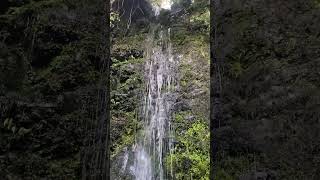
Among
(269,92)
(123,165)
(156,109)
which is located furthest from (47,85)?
(269,92)

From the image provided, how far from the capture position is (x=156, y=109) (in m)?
4.09

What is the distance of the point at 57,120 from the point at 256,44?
6.06ft

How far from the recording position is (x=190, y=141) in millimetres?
3834

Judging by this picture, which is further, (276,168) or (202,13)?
(202,13)

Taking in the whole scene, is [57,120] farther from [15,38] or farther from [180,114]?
[180,114]

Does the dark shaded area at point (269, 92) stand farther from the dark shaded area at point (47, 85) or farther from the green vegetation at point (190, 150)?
the dark shaded area at point (47, 85)

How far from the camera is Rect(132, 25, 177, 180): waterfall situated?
3807 millimetres

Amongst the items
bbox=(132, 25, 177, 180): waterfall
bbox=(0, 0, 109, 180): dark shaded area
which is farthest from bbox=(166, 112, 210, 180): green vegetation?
bbox=(0, 0, 109, 180): dark shaded area

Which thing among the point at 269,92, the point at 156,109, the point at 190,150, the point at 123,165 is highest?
the point at 269,92

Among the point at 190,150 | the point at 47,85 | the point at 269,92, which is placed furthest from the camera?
the point at 190,150

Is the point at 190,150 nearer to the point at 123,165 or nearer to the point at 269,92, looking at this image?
the point at 123,165

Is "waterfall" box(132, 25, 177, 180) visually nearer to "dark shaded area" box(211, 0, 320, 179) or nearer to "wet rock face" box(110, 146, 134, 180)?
"wet rock face" box(110, 146, 134, 180)

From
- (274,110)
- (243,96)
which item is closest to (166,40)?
(243,96)

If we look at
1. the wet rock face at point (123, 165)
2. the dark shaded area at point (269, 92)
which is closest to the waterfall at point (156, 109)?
the wet rock face at point (123, 165)
